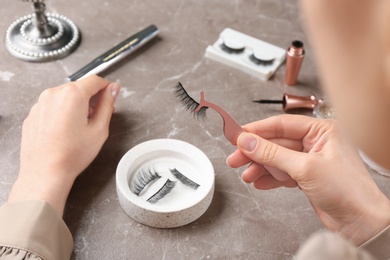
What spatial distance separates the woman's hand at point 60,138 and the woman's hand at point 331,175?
226mm

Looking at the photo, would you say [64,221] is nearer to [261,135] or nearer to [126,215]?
[126,215]

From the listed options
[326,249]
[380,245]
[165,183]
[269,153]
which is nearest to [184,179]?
[165,183]

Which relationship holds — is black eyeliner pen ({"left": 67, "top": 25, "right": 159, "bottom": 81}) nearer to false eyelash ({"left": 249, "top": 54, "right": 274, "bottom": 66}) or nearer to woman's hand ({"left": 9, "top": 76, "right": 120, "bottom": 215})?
woman's hand ({"left": 9, "top": 76, "right": 120, "bottom": 215})

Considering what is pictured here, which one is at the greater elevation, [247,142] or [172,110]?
[247,142]

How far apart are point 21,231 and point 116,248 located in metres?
0.13

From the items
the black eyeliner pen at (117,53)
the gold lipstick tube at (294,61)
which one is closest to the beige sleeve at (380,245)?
the gold lipstick tube at (294,61)

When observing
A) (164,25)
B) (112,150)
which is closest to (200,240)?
(112,150)

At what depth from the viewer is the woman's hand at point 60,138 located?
70cm

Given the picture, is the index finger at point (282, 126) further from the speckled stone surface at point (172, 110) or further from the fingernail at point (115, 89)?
the fingernail at point (115, 89)

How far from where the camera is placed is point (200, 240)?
0.69 metres

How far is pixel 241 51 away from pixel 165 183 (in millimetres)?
361

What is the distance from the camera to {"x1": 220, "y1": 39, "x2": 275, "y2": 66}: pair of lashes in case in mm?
963

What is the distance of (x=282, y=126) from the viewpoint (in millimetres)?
731

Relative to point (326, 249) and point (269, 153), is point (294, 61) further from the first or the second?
point (326, 249)
